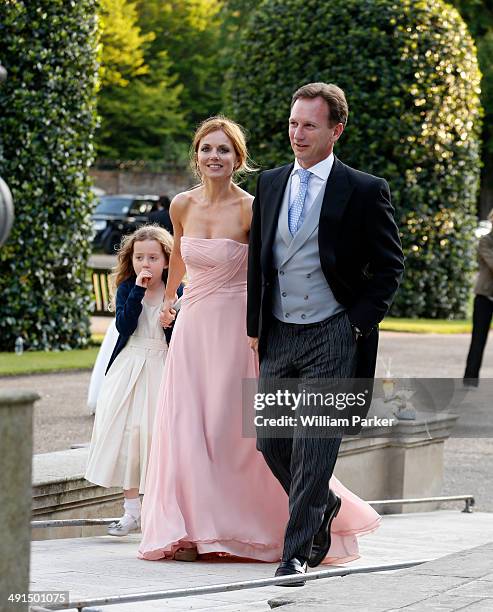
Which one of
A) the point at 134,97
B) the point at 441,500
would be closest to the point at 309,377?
the point at 441,500

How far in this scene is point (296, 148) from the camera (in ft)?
21.0

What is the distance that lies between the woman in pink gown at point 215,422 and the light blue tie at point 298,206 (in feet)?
2.26

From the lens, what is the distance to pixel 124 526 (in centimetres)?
731

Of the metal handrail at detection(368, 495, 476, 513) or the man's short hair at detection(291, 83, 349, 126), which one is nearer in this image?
the man's short hair at detection(291, 83, 349, 126)

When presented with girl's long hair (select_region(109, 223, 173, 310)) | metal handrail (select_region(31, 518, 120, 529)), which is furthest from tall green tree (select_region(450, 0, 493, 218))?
metal handrail (select_region(31, 518, 120, 529))

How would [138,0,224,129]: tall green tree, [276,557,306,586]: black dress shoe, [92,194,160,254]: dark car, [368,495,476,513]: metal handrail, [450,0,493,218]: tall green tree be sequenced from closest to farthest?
1. [276,557,306,586]: black dress shoe
2. [368,495,476,513]: metal handrail
3. [92,194,160,254]: dark car
4. [450,0,493,218]: tall green tree
5. [138,0,224,129]: tall green tree

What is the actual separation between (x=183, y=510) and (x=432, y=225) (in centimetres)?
1781

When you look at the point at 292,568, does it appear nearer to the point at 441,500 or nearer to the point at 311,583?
the point at 311,583

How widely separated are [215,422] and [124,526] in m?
0.81

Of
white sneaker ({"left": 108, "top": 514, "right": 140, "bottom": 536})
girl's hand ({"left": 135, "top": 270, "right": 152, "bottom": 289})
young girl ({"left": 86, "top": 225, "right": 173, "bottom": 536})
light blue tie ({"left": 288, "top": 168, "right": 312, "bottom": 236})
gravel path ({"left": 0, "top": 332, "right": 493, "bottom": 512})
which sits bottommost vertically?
gravel path ({"left": 0, "top": 332, "right": 493, "bottom": 512})

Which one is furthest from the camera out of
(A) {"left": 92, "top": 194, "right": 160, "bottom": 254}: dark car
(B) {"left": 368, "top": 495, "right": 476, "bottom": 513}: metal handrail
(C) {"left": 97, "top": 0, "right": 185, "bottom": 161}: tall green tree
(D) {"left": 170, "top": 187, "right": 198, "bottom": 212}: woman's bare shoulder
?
(C) {"left": 97, "top": 0, "right": 185, "bottom": 161}: tall green tree

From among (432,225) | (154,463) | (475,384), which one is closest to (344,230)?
(154,463)

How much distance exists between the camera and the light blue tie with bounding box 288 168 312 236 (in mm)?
6352

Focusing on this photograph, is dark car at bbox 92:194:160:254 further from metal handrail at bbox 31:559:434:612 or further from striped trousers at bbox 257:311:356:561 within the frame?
metal handrail at bbox 31:559:434:612
